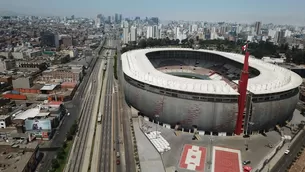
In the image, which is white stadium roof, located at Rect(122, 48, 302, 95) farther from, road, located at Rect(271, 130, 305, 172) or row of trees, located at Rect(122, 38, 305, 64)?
row of trees, located at Rect(122, 38, 305, 64)

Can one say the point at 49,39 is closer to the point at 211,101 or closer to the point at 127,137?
the point at 127,137

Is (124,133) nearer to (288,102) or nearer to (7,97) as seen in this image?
(288,102)

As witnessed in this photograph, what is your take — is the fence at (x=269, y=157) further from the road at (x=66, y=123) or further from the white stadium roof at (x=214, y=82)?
the road at (x=66, y=123)

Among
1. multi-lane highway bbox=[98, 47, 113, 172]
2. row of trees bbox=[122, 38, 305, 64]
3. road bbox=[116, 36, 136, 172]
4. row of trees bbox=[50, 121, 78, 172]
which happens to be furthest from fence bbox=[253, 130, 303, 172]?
row of trees bbox=[122, 38, 305, 64]

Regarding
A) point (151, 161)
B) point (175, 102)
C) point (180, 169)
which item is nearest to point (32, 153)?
point (151, 161)

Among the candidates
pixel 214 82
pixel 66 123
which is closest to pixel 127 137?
pixel 66 123
